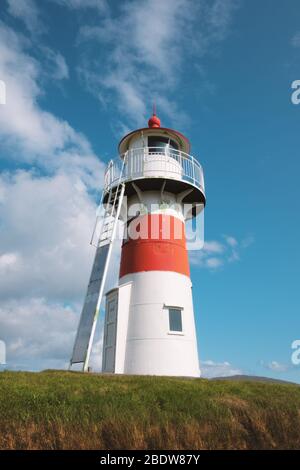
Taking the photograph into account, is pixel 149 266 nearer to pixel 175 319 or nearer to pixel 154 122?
pixel 175 319

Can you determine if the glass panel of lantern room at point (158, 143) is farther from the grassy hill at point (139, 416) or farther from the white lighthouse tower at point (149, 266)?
the grassy hill at point (139, 416)

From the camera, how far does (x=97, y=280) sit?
648 inches

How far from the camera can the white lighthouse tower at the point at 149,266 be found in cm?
1634

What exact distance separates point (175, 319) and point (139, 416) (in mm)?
8104

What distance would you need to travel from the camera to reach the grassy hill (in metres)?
8.06

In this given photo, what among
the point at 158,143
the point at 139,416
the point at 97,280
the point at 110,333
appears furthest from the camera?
the point at 158,143

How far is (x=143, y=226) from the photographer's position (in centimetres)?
1855

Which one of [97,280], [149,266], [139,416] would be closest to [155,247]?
[149,266]

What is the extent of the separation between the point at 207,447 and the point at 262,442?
48.2 inches

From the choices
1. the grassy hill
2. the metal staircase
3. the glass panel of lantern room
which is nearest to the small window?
the metal staircase

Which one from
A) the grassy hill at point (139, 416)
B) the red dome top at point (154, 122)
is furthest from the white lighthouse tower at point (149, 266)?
the grassy hill at point (139, 416)

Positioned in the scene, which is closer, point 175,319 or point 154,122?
point 175,319
